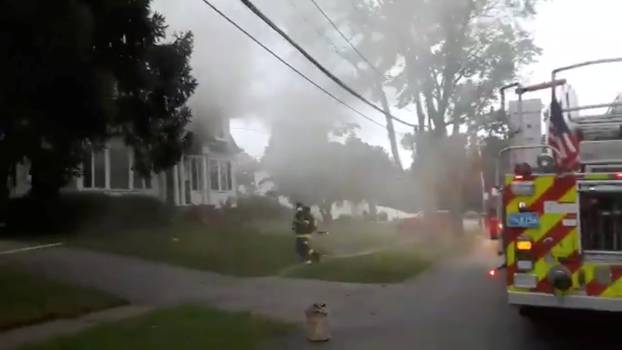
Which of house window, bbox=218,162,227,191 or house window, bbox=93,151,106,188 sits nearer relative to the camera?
house window, bbox=93,151,106,188

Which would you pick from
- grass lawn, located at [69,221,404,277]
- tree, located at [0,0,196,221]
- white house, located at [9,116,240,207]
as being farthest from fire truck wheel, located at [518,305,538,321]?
white house, located at [9,116,240,207]

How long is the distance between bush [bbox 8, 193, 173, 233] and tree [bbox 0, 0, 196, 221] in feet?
18.4

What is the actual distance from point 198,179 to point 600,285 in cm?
2007

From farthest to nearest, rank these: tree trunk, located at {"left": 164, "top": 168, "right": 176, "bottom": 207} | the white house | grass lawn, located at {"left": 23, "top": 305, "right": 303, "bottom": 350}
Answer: tree trunk, located at {"left": 164, "top": 168, "right": 176, "bottom": 207}, the white house, grass lawn, located at {"left": 23, "top": 305, "right": 303, "bottom": 350}

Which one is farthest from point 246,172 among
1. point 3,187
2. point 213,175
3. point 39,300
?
point 39,300

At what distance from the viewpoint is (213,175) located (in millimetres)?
A: 26109

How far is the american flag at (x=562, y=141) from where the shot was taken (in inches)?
256

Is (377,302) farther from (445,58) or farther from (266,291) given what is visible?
(445,58)

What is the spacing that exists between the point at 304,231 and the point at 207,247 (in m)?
2.06

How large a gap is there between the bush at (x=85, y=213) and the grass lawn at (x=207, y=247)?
0.83m

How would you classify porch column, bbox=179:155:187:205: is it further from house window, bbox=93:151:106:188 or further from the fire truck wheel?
the fire truck wheel

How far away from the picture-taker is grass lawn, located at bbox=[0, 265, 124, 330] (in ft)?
24.9

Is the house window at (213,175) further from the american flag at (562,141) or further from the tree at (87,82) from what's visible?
the american flag at (562,141)

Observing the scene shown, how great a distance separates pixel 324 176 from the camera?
24.7 metres
